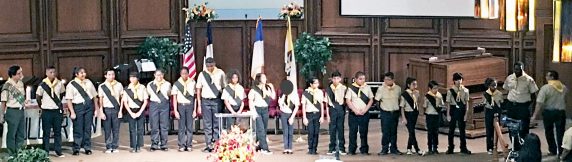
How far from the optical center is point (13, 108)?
15672 millimetres

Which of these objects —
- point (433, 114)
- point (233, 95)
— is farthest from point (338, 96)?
point (233, 95)

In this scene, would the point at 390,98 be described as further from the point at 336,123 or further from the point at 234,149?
the point at 234,149

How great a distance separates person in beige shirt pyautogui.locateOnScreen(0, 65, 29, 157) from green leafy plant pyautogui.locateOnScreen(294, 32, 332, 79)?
6.02m

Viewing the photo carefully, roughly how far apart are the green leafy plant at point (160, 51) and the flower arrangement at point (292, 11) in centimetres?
214

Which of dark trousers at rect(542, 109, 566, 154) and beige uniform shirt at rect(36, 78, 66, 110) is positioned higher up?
beige uniform shirt at rect(36, 78, 66, 110)

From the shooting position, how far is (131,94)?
1648 cm

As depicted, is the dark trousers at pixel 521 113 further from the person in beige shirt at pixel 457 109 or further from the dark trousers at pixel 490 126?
the person in beige shirt at pixel 457 109

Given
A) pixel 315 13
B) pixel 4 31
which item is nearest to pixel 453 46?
pixel 315 13

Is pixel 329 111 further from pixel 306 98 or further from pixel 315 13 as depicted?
pixel 315 13

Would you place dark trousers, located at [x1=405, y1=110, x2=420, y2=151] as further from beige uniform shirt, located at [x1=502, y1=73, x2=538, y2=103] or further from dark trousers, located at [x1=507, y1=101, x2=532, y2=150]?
beige uniform shirt, located at [x1=502, y1=73, x2=538, y2=103]

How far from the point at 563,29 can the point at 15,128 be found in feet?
32.3

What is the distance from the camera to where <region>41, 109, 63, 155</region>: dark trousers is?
52.3ft

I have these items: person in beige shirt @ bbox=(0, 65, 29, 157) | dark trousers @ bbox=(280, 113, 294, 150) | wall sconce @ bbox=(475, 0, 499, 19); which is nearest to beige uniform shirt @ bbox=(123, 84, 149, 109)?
person in beige shirt @ bbox=(0, 65, 29, 157)

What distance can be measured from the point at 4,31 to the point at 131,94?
420 cm
